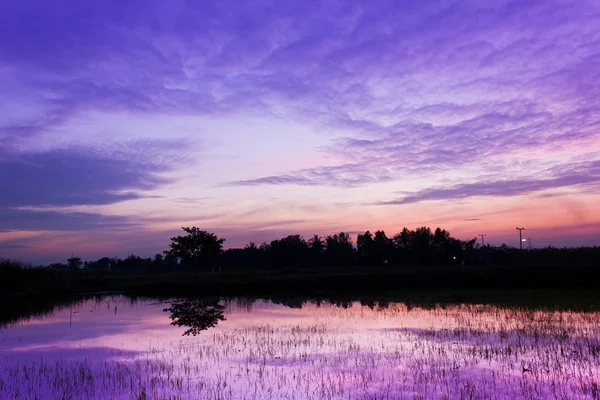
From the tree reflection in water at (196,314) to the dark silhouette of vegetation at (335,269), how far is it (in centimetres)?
808

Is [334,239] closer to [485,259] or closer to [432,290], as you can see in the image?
[485,259]

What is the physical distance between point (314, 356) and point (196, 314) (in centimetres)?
1379

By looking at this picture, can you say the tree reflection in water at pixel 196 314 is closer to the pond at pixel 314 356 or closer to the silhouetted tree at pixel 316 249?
the pond at pixel 314 356

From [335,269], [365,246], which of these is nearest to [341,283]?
[335,269]

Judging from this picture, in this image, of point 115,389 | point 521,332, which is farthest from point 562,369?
point 115,389

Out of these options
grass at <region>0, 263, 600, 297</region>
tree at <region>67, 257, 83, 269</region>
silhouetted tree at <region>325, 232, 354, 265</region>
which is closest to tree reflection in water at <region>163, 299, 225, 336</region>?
grass at <region>0, 263, 600, 297</region>

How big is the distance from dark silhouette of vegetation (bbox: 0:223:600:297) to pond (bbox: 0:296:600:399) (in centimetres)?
1630

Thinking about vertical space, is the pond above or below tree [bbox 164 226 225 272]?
below

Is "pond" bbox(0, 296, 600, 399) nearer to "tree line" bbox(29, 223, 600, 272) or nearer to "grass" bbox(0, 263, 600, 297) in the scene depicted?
"grass" bbox(0, 263, 600, 297)

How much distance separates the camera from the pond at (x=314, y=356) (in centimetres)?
1023

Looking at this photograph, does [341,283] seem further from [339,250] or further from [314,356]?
[339,250]

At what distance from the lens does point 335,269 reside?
6762cm

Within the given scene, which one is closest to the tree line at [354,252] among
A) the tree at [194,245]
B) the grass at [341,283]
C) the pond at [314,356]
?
the tree at [194,245]

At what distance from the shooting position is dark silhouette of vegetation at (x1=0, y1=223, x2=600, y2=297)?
3809 centimetres
